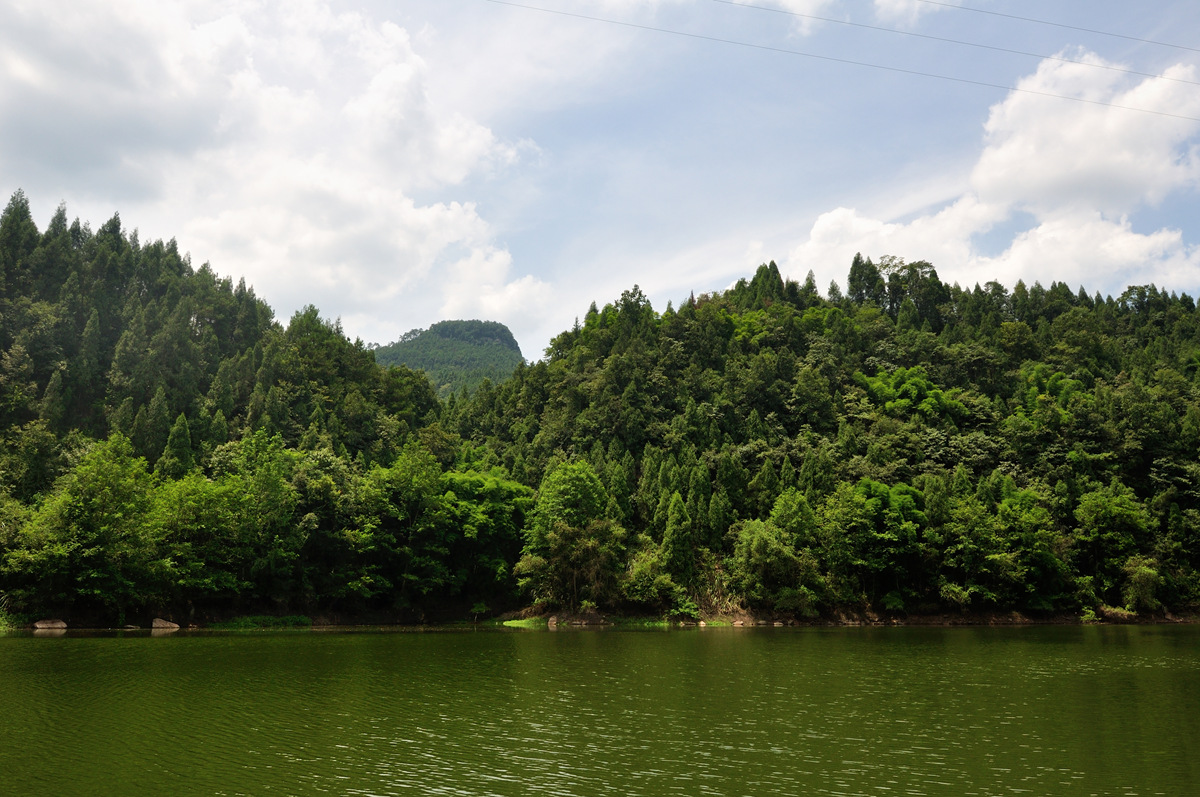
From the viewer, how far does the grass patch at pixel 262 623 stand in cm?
5550

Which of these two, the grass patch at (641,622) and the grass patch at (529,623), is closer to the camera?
the grass patch at (641,622)

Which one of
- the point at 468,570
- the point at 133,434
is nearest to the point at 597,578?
the point at 468,570

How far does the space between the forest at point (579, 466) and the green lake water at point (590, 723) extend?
69.0 ft

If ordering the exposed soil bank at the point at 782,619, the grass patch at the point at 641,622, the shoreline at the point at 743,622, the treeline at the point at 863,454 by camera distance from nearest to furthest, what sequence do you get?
the shoreline at the point at 743,622, the grass patch at the point at 641,622, the exposed soil bank at the point at 782,619, the treeline at the point at 863,454

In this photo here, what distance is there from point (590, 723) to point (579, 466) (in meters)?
45.9

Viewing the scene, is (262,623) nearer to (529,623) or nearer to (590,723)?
(529,623)

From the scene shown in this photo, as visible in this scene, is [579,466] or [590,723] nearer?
[590,723]

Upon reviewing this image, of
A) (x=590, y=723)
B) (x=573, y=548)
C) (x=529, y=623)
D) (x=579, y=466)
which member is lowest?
(x=529, y=623)

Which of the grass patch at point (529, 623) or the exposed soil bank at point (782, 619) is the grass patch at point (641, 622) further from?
the grass patch at point (529, 623)

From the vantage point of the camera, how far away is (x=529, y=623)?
63250 millimetres

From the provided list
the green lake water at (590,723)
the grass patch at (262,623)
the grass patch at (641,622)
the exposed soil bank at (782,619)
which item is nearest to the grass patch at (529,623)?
the exposed soil bank at (782,619)

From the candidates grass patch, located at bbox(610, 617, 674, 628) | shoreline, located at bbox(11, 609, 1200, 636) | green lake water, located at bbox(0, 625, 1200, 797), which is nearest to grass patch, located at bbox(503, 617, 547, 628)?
shoreline, located at bbox(11, 609, 1200, 636)

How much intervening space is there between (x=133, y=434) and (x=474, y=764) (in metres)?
66.1

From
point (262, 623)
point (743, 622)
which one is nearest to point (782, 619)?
point (743, 622)
